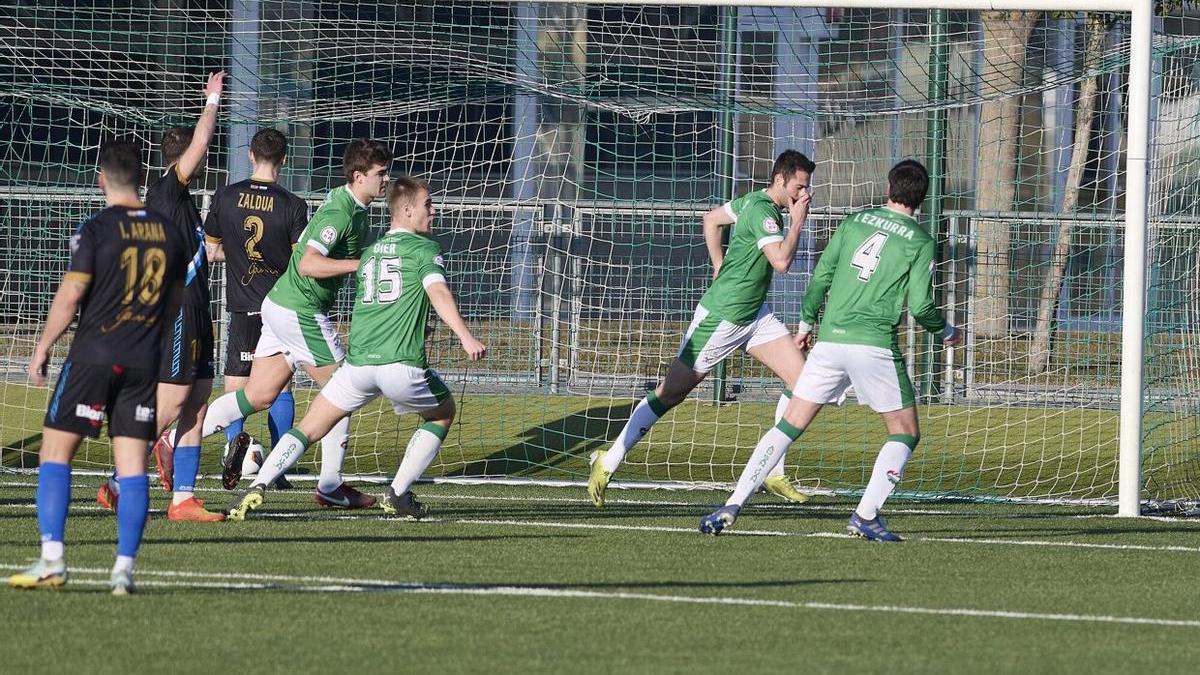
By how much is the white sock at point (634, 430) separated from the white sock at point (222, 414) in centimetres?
217

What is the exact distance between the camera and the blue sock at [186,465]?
9.54 m

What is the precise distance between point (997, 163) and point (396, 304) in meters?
8.06

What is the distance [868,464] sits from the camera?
13453 millimetres

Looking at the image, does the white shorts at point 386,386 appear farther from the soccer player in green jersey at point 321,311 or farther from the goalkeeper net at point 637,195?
the goalkeeper net at point 637,195

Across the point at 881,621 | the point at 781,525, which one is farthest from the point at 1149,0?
the point at 881,621

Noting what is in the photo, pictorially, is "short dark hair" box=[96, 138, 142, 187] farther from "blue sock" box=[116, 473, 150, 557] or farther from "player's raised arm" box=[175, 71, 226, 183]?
"player's raised arm" box=[175, 71, 226, 183]

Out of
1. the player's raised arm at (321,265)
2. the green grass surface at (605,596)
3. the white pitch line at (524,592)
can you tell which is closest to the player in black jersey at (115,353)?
the green grass surface at (605,596)

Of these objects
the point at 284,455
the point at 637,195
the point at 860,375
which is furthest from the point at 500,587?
the point at 637,195

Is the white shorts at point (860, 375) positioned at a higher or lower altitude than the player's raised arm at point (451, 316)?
lower

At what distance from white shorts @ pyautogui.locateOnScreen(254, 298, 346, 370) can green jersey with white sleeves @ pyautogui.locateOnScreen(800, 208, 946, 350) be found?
2960mm

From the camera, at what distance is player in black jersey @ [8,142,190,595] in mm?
6648

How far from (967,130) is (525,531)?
9.80m

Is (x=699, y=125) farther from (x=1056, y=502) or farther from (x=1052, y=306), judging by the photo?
(x=1056, y=502)

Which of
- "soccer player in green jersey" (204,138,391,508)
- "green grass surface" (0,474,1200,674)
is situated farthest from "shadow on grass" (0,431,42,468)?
"soccer player in green jersey" (204,138,391,508)
